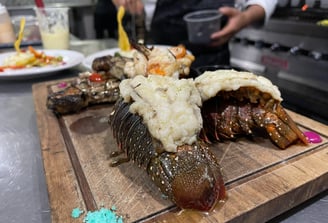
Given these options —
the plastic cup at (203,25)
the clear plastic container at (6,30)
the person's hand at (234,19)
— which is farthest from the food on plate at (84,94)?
the clear plastic container at (6,30)

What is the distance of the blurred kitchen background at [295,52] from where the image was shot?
1.81 metres

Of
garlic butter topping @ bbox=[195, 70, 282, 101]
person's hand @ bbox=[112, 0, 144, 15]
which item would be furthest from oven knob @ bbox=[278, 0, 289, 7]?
garlic butter topping @ bbox=[195, 70, 282, 101]

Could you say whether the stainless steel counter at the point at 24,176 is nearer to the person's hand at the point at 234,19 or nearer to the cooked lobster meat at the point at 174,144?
the cooked lobster meat at the point at 174,144

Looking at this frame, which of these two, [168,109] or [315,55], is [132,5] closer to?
[315,55]

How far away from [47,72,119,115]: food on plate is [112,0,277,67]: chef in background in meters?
1.05

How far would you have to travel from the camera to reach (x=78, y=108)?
5.11 ft

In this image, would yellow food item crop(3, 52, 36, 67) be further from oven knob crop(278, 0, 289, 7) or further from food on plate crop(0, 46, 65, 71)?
oven knob crop(278, 0, 289, 7)

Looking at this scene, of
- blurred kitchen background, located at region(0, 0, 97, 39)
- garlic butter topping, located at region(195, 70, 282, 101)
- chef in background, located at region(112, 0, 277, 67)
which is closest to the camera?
garlic butter topping, located at region(195, 70, 282, 101)

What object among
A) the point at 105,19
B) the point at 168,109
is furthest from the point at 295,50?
the point at 105,19

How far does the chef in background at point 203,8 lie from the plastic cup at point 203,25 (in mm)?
52

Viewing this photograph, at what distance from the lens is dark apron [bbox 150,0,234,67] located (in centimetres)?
265

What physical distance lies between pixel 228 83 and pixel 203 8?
5.89ft

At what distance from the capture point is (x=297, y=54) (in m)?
2.29

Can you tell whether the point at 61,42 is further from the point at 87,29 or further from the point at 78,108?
the point at 87,29
